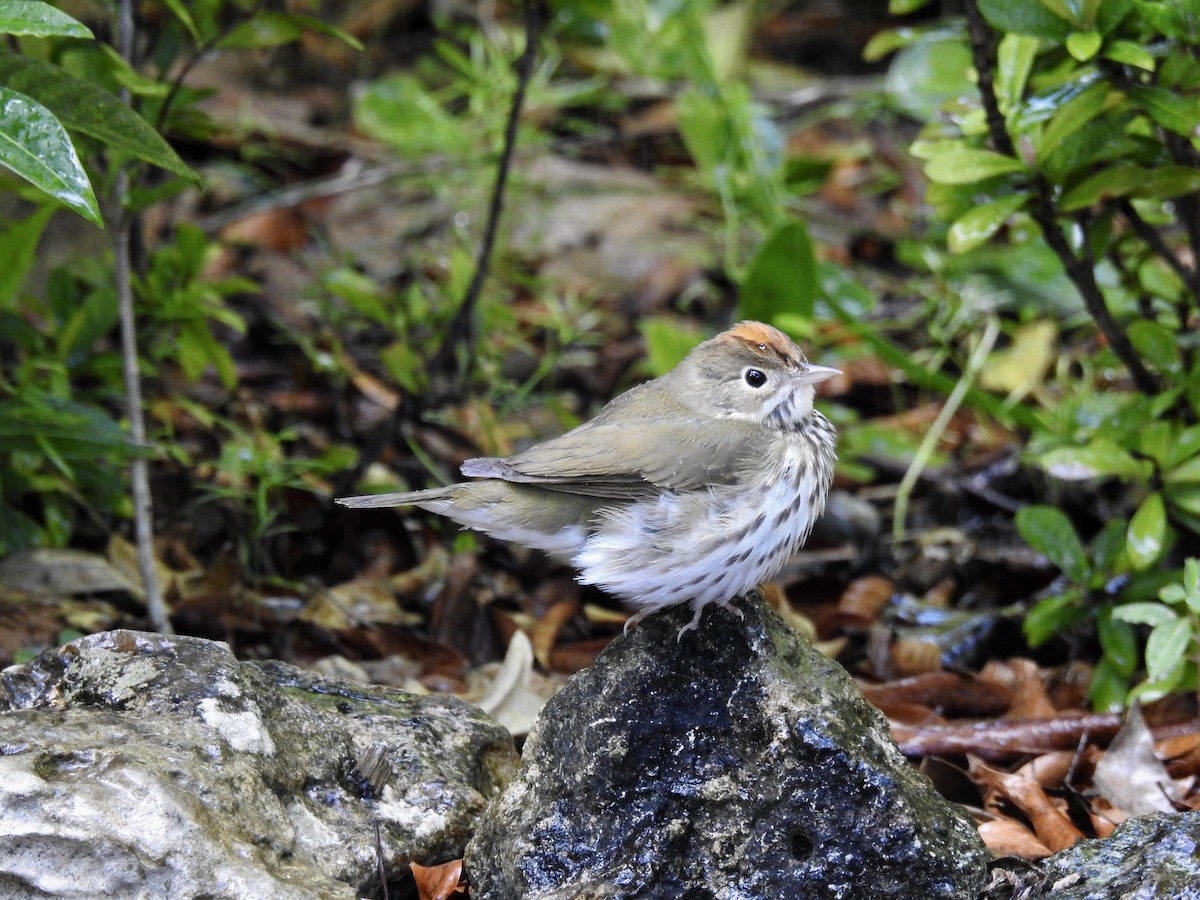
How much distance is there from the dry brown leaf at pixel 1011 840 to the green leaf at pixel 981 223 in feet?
4.57

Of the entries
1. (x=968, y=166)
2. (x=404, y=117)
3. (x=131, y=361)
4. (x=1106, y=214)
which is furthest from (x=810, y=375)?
(x=404, y=117)

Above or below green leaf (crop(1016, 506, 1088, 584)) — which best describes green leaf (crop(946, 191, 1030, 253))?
above

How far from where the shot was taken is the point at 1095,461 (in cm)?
380

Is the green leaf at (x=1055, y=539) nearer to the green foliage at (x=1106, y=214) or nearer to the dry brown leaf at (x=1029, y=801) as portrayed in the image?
the green foliage at (x=1106, y=214)

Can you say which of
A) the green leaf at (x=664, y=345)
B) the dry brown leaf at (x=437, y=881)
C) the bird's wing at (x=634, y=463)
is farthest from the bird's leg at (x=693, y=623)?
the green leaf at (x=664, y=345)

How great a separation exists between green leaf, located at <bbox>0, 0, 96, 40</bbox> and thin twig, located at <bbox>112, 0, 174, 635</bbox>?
1.03 meters

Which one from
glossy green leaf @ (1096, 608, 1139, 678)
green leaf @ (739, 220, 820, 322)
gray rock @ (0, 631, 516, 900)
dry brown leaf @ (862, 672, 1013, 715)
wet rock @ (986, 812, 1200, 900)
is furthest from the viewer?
green leaf @ (739, 220, 820, 322)

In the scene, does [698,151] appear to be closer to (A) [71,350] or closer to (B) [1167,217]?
(B) [1167,217]

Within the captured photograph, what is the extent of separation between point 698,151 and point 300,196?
1.87 meters

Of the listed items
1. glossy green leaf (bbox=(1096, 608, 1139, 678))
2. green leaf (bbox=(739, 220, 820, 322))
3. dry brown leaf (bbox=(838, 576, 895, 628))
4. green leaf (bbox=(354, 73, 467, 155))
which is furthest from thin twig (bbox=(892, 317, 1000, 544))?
green leaf (bbox=(354, 73, 467, 155))

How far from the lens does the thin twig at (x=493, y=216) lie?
434cm

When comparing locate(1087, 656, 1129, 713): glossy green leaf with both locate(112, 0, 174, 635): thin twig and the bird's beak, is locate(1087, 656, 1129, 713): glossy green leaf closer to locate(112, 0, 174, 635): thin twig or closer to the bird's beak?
the bird's beak

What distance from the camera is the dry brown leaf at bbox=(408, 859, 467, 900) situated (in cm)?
293

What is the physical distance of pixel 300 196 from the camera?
6.52m
